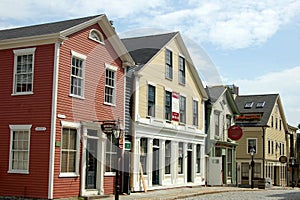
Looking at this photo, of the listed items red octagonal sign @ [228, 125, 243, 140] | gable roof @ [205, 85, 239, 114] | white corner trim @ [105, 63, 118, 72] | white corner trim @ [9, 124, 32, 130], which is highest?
gable roof @ [205, 85, 239, 114]

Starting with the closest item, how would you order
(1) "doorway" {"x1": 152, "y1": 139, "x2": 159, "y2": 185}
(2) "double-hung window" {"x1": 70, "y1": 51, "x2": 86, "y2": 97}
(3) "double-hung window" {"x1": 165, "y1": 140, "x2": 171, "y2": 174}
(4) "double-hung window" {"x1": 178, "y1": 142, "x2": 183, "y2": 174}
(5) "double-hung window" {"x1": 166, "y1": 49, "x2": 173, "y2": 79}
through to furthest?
(2) "double-hung window" {"x1": 70, "y1": 51, "x2": 86, "y2": 97} → (1) "doorway" {"x1": 152, "y1": 139, "x2": 159, "y2": 185} → (3) "double-hung window" {"x1": 165, "y1": 140, "x2": 171, "y2": 174} → (5) "double-hung window" {"x1": 166, "y1": 49, "x2": 173, "y2": 79} → (4) "double-hung window" {"x1": 178, "y1": 142, "x2": 183, "y2": 174}

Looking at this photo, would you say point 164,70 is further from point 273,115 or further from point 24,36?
point 273,115

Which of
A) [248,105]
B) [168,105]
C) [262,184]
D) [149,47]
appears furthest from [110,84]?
[248,105]

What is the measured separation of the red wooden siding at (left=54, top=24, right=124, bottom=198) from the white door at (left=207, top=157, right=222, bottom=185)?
13630 millimetres

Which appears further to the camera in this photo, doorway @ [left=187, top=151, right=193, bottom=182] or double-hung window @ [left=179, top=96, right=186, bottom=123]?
doorway @ [left=187, top=151, right=193, bottom=182]

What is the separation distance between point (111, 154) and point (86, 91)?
3.69 m

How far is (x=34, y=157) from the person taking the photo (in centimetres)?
1966

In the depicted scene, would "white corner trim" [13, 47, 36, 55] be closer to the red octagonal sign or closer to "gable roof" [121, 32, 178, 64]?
"gable roof" [121, 32, 178, 64]

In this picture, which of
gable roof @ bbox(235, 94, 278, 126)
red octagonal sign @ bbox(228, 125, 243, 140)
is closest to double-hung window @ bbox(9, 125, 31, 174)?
red octagonal sign @ bbox(228, 125, 243, 140)

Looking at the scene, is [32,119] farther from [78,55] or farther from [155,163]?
[155,163]

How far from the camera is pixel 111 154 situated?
76.9 ft

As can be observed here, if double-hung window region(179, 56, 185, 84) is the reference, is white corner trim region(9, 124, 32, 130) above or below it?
below

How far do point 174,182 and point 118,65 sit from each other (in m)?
9.21

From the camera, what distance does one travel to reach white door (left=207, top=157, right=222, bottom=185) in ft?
118
